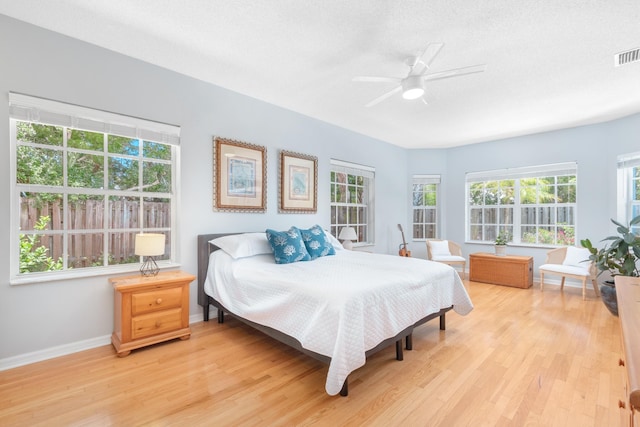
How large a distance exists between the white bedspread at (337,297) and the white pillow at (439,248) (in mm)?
2721

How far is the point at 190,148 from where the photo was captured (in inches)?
126

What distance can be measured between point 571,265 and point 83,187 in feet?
20.8

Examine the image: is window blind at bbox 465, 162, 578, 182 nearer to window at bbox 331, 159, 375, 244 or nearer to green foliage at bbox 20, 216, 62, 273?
window at bbox 331, 159, 375, 244

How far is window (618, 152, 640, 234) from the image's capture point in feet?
13.9

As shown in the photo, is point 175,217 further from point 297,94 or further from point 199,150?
point 297,94

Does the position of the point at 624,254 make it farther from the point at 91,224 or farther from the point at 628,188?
the point at 91,224

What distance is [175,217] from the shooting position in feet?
10.3

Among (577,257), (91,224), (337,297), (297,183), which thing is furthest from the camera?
(577,257)

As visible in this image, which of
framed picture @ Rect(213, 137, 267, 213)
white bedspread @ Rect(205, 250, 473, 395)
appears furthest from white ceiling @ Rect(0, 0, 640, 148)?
Answer: white bedspread @ Rect(205, 250, 473, 395)

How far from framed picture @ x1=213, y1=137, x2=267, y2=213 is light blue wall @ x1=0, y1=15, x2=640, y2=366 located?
0.10 m

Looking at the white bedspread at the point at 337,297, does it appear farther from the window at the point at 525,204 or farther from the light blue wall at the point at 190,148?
the window at the point at 525,204

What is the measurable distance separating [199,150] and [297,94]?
1.34 metres

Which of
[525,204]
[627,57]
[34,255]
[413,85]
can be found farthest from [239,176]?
[525,204]

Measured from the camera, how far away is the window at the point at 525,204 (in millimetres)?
4991
